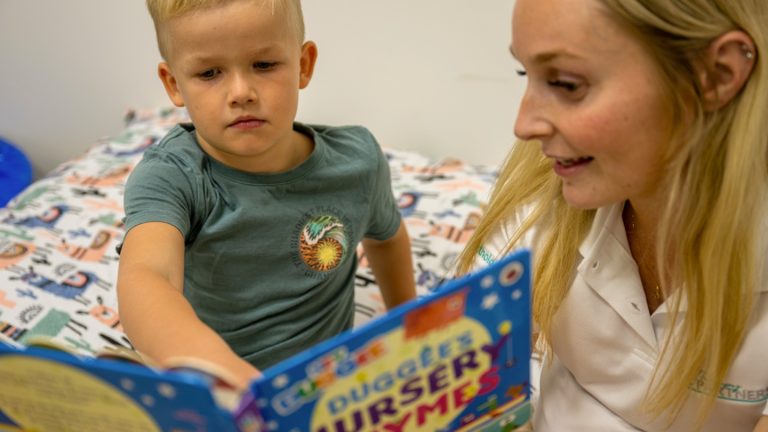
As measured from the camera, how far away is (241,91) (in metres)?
0.96

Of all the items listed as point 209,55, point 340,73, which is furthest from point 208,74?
point 340,73

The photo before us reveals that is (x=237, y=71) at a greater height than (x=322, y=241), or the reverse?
(x=237, y=71)

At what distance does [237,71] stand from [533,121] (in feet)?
1.27

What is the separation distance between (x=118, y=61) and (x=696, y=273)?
5.63 ft

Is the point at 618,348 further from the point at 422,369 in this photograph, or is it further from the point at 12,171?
the point at 12,171

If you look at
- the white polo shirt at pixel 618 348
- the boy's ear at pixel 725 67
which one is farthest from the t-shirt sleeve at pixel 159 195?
the boy's ear at pixel 725 67

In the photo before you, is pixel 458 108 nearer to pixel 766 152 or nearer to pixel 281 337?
pixel 281 337

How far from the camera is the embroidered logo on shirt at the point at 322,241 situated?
3.57 feet

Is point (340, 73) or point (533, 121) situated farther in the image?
point (340, 73)

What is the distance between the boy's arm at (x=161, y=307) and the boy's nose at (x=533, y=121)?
34 centimetres

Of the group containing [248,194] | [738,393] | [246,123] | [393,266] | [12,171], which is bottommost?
[12,171]

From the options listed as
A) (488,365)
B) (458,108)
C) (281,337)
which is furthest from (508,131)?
(488,365)

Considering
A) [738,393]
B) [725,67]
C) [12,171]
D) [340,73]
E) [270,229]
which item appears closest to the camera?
[725,67]

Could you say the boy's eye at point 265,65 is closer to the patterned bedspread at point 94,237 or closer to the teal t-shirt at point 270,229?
the teal t-shirt at point 270,229
